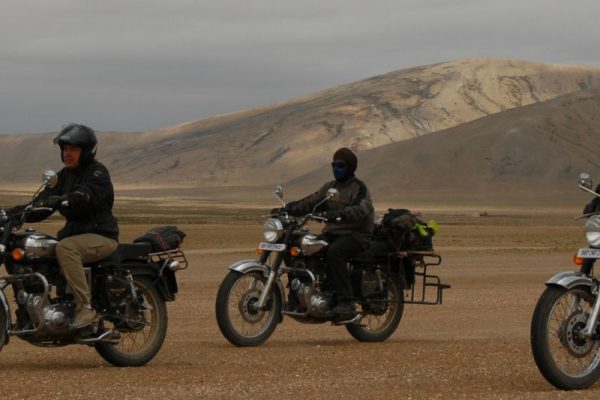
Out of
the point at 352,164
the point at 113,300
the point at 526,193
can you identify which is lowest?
the point at 526,193

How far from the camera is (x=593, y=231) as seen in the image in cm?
922

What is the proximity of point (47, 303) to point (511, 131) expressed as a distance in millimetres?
128354

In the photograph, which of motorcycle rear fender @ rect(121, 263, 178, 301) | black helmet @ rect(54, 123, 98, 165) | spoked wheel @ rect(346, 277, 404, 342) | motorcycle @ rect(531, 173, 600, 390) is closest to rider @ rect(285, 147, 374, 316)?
spoked wheel @ rect(346, 277, 404, 342)

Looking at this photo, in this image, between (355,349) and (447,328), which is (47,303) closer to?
(355,349)

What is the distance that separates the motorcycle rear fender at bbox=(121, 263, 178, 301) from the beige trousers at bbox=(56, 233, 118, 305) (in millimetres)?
536

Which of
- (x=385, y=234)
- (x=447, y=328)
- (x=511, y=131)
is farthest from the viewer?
(x=511, y=131)

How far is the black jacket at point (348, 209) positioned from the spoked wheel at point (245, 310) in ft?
2.84

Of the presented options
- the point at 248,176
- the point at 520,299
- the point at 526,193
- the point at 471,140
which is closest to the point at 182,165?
the point at 248,176

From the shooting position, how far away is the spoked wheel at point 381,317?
13141mm

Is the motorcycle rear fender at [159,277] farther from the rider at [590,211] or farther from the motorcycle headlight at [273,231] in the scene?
the rider at [590,211]

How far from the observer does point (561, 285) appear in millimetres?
8992

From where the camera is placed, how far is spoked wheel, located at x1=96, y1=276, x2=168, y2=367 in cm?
1066

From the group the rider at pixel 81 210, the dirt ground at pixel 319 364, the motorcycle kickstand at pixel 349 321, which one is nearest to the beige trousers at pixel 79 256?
the rider at pixel 81 210

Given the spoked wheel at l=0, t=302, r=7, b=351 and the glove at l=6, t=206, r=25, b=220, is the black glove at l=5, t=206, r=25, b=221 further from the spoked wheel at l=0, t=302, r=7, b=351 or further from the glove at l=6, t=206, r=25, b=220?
the spoked wheel at l=0, t=302, r=7, b=351
